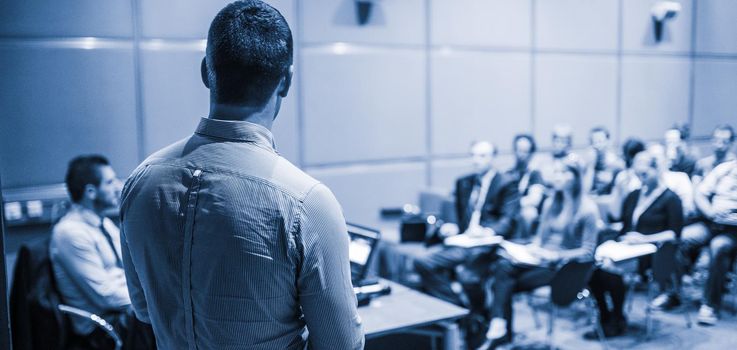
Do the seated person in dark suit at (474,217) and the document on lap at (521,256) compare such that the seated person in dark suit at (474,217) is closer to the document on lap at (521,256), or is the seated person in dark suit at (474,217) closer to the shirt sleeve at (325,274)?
the document on lap at (521,256)

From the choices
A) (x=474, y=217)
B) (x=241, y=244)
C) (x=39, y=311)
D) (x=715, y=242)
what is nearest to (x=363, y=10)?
(x=474, y=217)

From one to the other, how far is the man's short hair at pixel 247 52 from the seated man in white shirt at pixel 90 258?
7.65 ft

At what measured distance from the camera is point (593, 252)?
4.16m

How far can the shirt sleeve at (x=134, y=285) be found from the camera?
4.64 feet

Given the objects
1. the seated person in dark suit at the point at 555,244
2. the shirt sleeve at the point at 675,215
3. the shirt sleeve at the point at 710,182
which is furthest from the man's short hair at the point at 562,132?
the seated person in dark suit at the point at 555,244

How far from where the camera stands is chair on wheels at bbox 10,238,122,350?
9.67ft

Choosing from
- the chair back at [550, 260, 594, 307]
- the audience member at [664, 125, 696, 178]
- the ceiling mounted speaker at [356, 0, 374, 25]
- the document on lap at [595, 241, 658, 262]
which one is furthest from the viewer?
the ceiling mounted speaker at [356, 0, 374, 25]

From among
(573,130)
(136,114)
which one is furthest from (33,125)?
(573,130)

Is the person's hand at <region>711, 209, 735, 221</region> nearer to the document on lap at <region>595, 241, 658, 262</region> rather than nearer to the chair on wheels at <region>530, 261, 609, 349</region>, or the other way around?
the document on lap at <region>595, 241, 658, 262</region>

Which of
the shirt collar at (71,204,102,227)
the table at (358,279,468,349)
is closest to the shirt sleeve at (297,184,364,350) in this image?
the table at (358,279,468,349)

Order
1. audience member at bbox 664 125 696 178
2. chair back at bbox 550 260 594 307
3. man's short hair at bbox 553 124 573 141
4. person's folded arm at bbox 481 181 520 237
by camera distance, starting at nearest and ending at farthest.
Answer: chair back at bbox 550 260 594 307, person's folded arm at bbox 481 181 520 237, audience member at bbox 664 125 696 178, man's short hair at bbox 553 124 573 141

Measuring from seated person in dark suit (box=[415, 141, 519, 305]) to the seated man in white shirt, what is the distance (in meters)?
2.25

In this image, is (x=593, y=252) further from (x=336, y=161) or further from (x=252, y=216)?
(x=252, y=216)

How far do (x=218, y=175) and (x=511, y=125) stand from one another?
5.99 m
